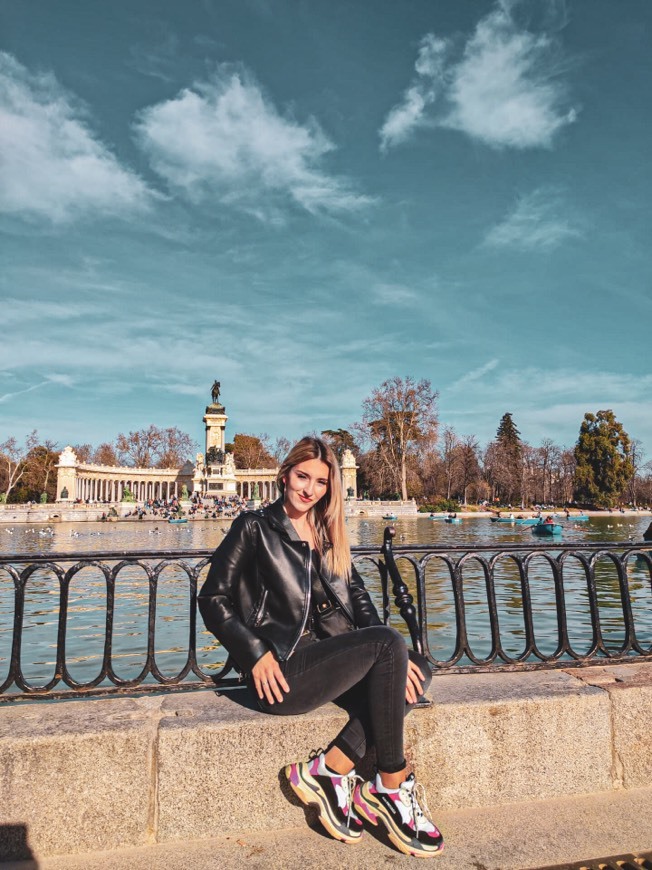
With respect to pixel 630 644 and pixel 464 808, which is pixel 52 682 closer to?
pixel 464 808

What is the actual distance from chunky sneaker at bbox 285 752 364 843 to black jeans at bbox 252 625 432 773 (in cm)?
11

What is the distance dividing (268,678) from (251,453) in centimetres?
8878

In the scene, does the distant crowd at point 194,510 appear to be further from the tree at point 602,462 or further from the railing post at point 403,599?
the railing post at point 403,599

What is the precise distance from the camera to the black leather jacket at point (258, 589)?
2.55 m

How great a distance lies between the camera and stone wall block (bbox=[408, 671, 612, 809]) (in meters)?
2.74

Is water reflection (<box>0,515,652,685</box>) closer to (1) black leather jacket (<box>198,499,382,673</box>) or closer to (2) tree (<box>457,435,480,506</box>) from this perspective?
(1) black leather jacket (<box>198,499,382,673</box>)

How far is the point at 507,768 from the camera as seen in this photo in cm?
280

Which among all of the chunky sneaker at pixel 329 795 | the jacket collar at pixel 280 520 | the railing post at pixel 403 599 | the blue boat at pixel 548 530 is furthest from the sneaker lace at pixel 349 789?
the blue boat at pixel 548 530

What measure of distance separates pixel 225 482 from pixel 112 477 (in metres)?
14.0

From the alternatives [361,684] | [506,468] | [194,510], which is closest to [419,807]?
[361,684]

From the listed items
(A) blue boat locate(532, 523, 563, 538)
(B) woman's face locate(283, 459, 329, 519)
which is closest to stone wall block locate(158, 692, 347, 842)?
(B) woman's face locate(283, 459, 329, 519)

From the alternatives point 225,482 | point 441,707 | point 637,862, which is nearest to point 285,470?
point 441,707

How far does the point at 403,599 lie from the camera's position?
305 centimetres

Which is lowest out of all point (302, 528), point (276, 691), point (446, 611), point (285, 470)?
point (446, 611)
